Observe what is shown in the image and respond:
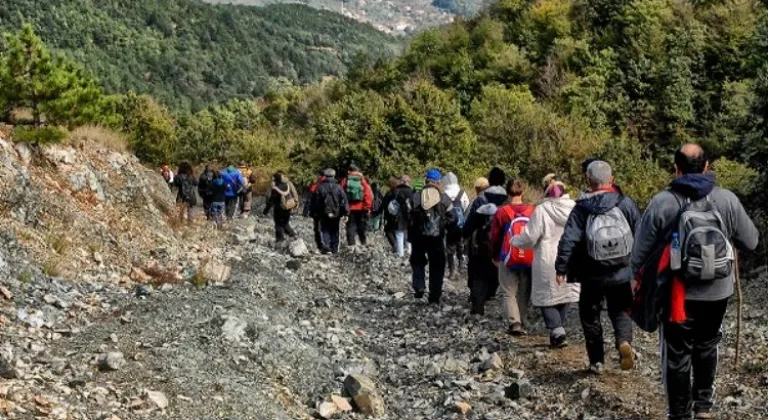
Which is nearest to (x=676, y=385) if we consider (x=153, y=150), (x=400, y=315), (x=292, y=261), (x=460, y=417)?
(x=460, y=417)

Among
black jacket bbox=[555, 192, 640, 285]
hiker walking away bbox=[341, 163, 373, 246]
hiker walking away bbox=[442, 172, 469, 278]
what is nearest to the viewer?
black jacket bbox=[555, 192, 640, 285]

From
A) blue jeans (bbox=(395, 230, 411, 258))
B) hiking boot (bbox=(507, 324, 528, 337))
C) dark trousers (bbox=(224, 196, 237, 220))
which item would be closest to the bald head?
hiking boot (bbox=(507, 324, 528, 337))

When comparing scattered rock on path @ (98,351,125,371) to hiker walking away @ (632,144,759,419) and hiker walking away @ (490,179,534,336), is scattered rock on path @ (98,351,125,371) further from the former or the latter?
hiker walking away @ (490,179,534,336)

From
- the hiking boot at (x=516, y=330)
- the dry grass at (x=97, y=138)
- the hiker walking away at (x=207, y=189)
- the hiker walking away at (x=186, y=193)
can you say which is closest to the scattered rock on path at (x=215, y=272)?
the hiking boot at (x=516, y=330)

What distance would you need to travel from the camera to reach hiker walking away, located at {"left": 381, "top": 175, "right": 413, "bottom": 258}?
14961mm

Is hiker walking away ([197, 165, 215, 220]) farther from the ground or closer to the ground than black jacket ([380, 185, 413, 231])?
closer to the ground

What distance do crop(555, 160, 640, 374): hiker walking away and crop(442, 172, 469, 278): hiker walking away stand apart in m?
5.36

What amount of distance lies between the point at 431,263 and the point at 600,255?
16.3 ft

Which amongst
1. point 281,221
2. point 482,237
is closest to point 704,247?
point 482,237

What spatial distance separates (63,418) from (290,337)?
151 inches

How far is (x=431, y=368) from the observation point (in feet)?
27.7

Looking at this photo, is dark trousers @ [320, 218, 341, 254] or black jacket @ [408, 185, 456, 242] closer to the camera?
black jacket @ [408, 185, 456, 242]

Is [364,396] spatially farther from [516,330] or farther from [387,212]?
[387,212]

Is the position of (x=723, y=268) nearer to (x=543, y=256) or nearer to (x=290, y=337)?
(x=543, y=256)
